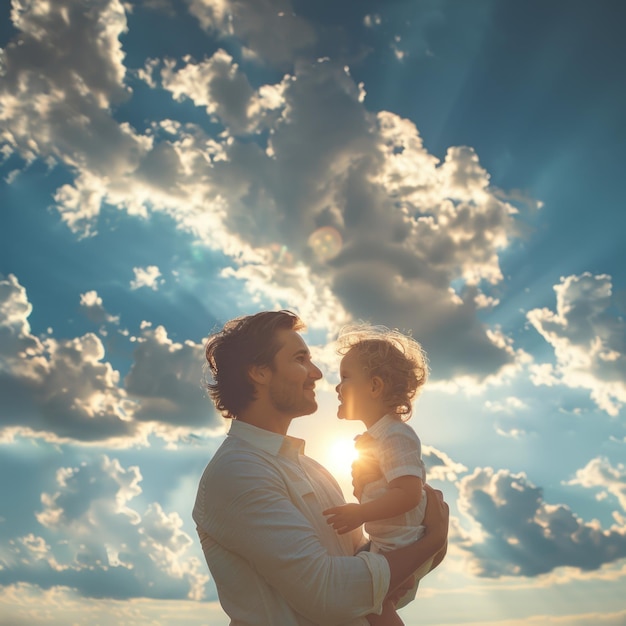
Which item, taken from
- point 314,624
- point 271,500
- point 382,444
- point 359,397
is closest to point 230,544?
point 271,500

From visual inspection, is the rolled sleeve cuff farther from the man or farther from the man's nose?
the man's nose

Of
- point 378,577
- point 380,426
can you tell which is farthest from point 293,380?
point 378,577

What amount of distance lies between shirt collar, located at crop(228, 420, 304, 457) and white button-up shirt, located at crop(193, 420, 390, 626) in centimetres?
12

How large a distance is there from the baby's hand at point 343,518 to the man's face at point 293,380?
48.1 inches

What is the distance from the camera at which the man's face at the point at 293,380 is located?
6520 millimetres

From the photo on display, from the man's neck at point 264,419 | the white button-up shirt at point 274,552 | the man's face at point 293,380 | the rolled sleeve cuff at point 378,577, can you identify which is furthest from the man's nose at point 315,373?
the rolled sleeve cuff at point 378,577

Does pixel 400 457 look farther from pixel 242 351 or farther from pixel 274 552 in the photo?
pixel 242 351

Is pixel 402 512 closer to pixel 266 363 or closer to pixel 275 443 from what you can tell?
pixel 275 443

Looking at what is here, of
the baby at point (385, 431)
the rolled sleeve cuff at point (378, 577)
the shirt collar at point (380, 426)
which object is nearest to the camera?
the rolled sleeve cuff at point (378, 577)

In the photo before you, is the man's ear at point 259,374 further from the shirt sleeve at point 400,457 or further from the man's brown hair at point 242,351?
the shirt sleeve at point 400,457

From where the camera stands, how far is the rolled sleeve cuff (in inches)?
198

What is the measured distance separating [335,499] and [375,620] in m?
1.24

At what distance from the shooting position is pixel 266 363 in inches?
263

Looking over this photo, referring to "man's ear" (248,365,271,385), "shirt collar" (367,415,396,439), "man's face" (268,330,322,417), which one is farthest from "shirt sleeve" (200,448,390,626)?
"shirt collar" (367,415,396,439)
